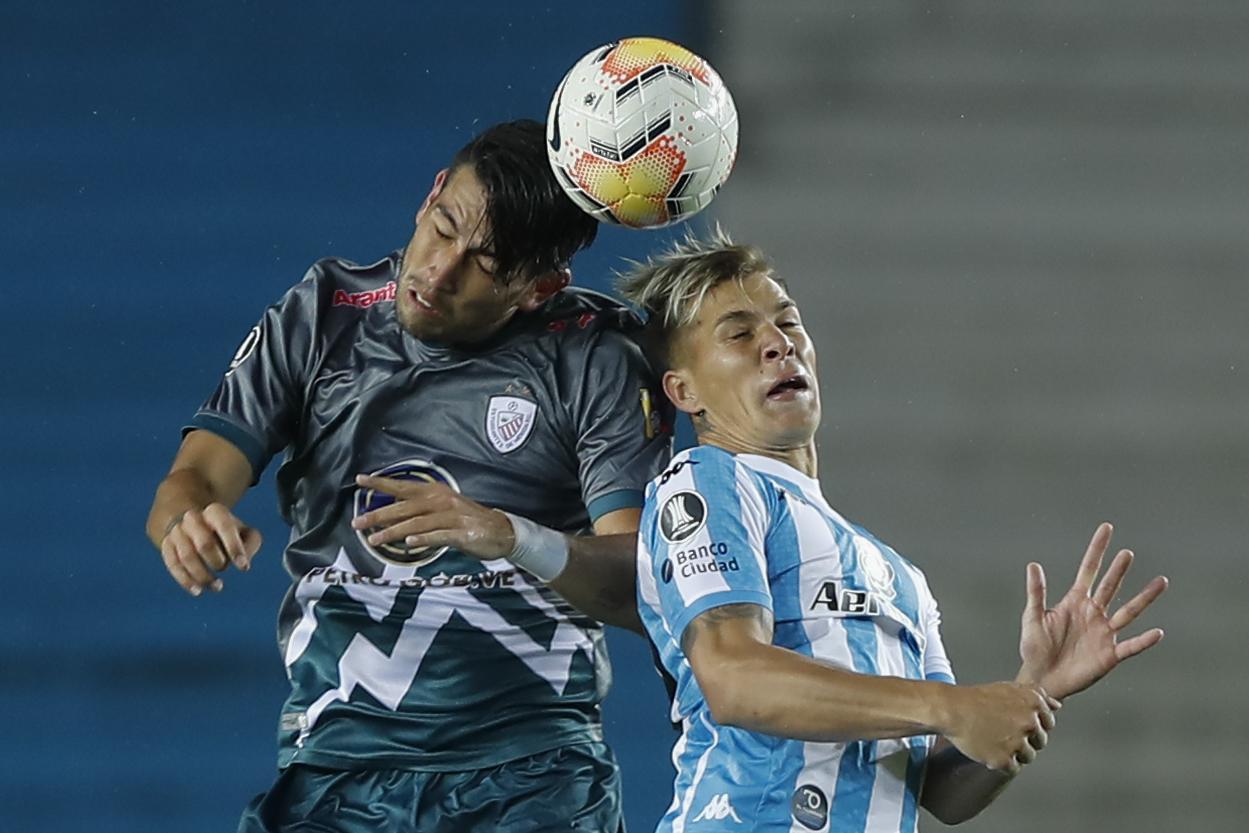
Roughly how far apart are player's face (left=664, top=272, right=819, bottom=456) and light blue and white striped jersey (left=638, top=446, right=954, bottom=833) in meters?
0.10

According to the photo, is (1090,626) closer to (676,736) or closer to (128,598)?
(676,736)

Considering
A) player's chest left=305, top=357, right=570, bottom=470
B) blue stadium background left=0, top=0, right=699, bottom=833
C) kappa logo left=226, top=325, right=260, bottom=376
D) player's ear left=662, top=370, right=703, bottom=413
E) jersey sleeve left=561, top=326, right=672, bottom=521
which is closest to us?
player's ear left=662, top=370, right=703, bottom=413

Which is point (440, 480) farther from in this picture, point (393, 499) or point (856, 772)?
point (856, 772)

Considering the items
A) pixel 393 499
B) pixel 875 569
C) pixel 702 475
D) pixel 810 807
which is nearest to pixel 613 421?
pixel 393 499

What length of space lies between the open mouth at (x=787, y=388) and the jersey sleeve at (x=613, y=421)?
326 millimetres

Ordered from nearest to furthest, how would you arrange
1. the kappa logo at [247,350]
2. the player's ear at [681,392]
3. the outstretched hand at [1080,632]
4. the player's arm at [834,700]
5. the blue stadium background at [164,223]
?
the player's arm at [834,700], the outstretched hand at [1080,632], the player's ear at [681,392], the kappa logo at [247,350], the blue stadium background at [164,223]

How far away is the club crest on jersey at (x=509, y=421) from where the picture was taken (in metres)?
3.18

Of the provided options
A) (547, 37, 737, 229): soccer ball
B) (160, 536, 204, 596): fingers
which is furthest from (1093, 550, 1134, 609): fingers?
(160, 536, 204, 596): fingers

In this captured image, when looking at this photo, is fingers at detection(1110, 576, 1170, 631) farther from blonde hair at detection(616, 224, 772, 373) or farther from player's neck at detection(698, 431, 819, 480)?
blonde hair at detection(616, 224, 772, 373)

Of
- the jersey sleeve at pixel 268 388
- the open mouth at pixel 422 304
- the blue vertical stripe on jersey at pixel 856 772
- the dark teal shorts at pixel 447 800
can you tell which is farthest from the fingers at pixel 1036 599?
the jersey sleeve at pixel 268 388

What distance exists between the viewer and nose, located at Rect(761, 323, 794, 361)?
9.47 ft

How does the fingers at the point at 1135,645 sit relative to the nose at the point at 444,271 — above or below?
below

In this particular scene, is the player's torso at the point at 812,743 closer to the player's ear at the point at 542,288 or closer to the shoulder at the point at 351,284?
the player's ear at the point at 542,288

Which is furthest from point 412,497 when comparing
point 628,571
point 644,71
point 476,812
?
point 644,71
